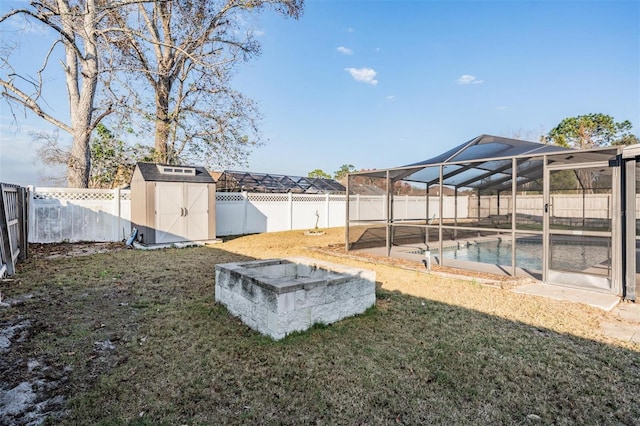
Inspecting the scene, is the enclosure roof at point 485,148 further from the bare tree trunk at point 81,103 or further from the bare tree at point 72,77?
the bare tree at point 72,77

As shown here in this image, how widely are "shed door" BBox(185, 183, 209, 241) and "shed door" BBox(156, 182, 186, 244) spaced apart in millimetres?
177

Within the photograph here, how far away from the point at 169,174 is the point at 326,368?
8330 millimetres

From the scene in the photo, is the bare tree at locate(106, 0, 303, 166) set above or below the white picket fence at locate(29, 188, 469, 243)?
above

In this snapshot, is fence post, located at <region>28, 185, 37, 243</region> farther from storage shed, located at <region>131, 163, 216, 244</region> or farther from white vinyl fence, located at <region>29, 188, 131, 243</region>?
storage shed, located at <region>131, 163, 216, 244</region>

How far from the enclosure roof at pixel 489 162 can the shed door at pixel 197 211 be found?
15.7ft

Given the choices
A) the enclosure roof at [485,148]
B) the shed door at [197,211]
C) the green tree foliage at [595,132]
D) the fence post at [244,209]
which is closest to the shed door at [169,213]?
the shed door at [197,211]

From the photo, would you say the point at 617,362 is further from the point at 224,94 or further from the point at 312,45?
the point at 224,94

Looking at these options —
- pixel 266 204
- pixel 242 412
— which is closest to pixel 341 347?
pixel 242 412

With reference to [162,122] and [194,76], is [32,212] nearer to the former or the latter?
[162,122]

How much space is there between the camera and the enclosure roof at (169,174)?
29.1 ft

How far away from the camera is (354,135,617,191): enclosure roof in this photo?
5281 mm

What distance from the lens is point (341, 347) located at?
2.99 m

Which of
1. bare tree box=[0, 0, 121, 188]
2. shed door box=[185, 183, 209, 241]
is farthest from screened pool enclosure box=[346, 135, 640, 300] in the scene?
bare tree box=[0, 0, 121, 188]

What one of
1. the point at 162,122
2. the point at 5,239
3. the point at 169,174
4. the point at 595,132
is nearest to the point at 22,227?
the point at 5,239
